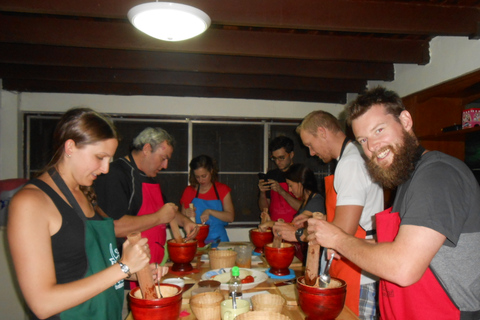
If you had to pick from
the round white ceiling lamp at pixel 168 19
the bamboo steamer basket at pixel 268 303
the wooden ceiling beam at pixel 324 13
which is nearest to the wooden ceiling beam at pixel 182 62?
the wooden ceiling beam at pixel 324 13

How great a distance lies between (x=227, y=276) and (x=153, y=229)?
2.49ft

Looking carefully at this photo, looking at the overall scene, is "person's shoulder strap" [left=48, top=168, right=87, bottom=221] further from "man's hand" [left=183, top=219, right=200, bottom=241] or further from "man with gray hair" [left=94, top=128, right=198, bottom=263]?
"man's hand" [left=183, top=219, right=200, bottom=241]

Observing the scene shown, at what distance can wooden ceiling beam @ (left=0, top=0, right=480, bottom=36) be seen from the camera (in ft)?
6.59

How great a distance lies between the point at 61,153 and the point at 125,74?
8.40ft

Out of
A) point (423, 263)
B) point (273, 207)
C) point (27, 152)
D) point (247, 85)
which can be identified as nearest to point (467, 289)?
point (423, 263)

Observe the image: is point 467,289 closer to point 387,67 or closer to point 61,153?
point 61,153

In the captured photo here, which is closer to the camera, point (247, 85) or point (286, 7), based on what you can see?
point (286, 7)

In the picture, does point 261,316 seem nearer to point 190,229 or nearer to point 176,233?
point 176,233

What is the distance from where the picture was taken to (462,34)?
221cm

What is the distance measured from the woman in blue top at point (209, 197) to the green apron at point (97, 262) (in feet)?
6.36

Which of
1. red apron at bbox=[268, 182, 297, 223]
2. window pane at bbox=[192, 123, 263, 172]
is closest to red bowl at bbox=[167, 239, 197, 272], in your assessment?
red apron at bbox=[268, 182, 297, 223]

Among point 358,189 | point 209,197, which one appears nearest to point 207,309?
point 358,189

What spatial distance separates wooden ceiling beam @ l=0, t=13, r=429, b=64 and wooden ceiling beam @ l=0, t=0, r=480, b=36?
0.49 m

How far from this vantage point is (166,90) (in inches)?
161
